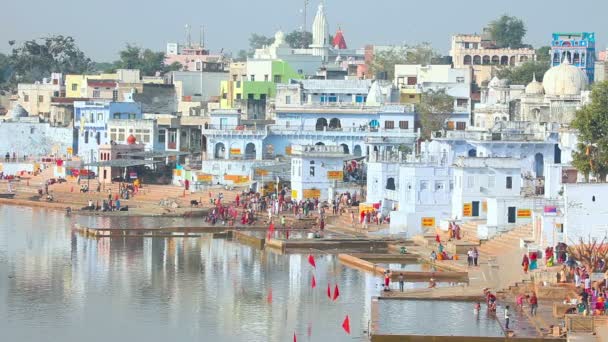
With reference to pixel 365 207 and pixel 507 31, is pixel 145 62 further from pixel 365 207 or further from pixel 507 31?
pixel 365 207

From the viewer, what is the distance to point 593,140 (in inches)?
1737

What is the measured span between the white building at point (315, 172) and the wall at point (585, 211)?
63.1 feet

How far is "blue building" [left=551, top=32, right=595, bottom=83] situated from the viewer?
250 ft

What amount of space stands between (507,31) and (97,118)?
39.3 meters

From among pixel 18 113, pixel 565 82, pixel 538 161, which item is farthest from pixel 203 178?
pixel 18 113

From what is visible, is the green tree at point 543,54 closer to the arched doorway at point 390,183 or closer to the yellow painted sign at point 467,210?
the arched doorway at point 390,183

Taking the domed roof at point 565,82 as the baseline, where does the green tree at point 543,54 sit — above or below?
above

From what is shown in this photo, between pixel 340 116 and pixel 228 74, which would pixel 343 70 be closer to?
pixel 228 74

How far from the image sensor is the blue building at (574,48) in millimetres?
76188

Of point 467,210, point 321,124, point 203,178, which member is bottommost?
point 467,210

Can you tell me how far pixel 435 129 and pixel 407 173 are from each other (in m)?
17.9

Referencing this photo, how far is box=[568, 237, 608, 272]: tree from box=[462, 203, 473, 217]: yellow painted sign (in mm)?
9114

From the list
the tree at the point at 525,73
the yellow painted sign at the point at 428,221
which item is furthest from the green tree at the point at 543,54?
the yellow painted sign at the point at 428,221

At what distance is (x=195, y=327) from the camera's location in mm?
35594
